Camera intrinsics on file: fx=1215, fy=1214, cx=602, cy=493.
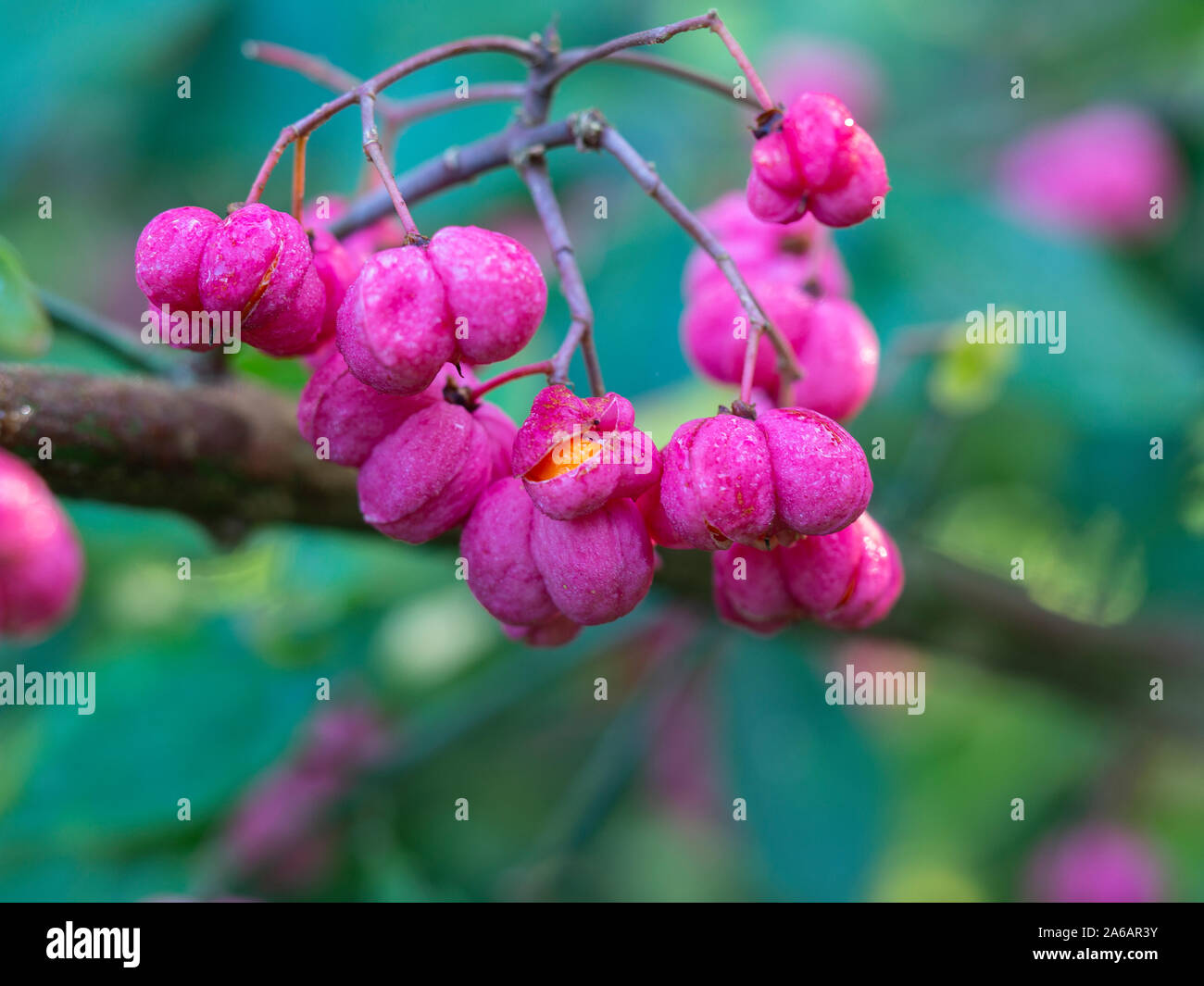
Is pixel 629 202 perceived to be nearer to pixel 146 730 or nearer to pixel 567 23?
pixel 567 23

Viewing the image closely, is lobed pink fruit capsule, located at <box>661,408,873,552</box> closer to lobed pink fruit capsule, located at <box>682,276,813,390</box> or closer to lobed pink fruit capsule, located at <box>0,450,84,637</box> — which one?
lobed pink fruit capsule, located at <box>682,276,813,390</box>

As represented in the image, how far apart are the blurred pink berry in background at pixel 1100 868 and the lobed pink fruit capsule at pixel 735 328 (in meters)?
1.54

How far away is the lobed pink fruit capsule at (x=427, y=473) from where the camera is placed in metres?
0.71

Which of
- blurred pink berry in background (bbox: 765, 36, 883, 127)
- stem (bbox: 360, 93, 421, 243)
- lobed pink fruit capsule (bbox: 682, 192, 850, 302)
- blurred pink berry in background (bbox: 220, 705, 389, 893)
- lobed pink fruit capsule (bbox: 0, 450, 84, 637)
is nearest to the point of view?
stem (bbox: 360, 93, 421, 243)

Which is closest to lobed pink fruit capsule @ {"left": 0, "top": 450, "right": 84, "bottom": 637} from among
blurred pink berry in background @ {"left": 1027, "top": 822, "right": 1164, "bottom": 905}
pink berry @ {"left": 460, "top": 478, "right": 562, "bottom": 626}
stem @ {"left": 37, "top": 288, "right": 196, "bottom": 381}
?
stem @ {"left": 37, "top": 288, "right": 196, "bottom": 381}

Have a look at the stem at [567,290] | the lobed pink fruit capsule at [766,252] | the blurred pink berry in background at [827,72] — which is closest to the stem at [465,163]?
the stem at [567,290]

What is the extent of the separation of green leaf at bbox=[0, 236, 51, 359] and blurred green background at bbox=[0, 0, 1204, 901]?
0.84 feet

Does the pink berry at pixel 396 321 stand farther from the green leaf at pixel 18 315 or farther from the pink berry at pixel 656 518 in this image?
the green leaf at pixel 18 315

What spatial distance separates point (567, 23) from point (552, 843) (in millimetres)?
1224

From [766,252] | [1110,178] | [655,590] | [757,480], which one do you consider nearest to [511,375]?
[757,480]

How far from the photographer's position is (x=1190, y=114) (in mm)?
2010

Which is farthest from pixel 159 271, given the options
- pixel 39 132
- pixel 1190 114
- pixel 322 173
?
pixel 1190 114

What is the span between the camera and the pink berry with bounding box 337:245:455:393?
2.09 ft
